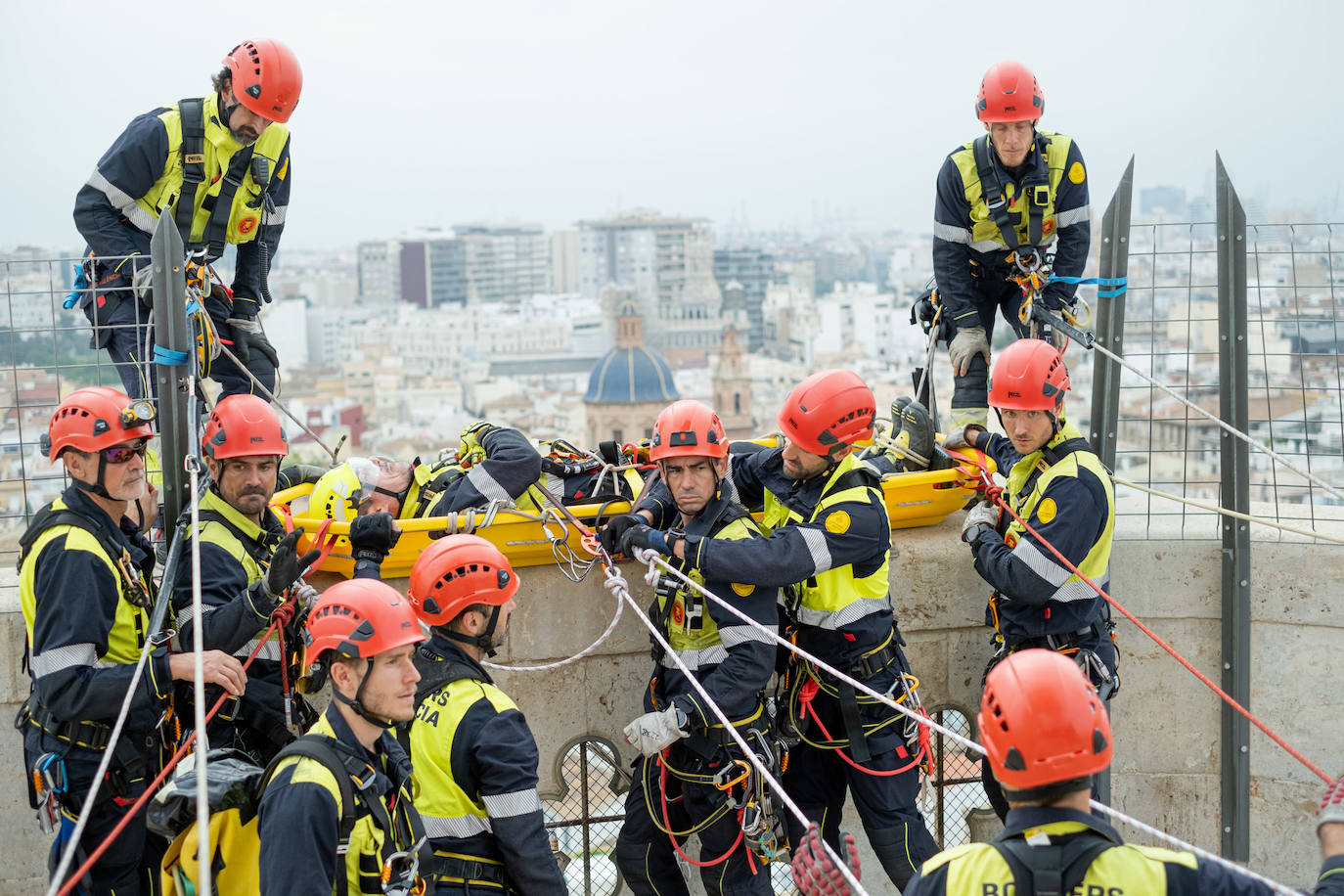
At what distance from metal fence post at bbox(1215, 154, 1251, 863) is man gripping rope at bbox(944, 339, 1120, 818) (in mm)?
957

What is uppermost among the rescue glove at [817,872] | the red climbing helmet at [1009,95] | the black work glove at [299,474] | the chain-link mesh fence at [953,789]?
the red climbing helmet at [1009,95]

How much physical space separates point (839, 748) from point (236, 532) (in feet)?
7.52

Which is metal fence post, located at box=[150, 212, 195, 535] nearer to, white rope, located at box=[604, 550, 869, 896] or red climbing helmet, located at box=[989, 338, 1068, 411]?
white rope, located at box=[604, 550, 869, 896]

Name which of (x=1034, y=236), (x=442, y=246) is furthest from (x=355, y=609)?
(x=442, y=246)

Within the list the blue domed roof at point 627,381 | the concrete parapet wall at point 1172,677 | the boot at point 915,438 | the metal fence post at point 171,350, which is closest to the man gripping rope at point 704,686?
the concrete parapet wall at point 1172,677

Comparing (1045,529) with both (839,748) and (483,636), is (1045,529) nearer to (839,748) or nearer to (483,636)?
(839,748)

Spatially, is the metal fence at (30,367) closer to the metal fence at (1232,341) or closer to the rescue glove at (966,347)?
the rescue glove at (966,347)

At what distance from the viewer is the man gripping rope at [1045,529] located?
4930 mm

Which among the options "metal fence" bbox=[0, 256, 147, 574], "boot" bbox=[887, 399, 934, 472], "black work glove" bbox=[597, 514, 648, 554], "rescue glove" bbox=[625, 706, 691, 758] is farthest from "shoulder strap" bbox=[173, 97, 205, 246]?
"boot" bbox=[887, 399, 934, 472]

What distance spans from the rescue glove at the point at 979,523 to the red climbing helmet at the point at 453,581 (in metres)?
2.07

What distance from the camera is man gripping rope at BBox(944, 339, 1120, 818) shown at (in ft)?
16.2

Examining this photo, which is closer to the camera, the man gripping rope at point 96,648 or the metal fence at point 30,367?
the man gripping rope at point 96,648

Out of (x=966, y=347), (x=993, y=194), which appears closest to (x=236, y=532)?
(x=966, y=347)

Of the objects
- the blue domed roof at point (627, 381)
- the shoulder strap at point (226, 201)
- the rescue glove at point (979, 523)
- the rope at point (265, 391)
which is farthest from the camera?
the blue domed roof at point (627, 381)
